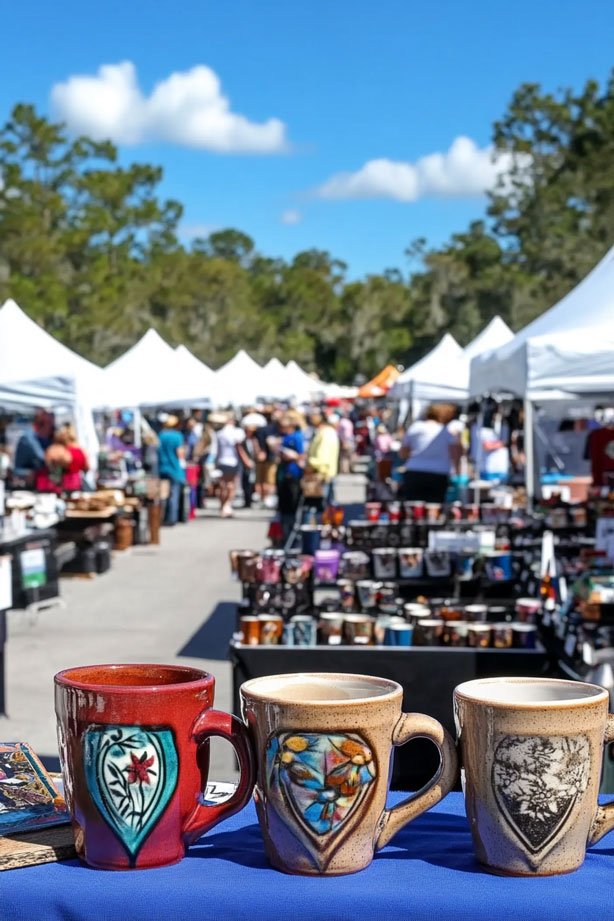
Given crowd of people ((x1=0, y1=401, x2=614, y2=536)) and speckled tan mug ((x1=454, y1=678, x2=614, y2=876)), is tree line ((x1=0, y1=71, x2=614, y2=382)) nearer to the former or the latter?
crowd of people ((x1=0, y1=401, x2=614, y2=536))

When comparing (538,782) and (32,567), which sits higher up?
(538,782)

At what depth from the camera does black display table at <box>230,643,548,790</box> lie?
509cm

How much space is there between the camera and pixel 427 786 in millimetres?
1352

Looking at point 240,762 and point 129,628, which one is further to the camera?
point 129,628

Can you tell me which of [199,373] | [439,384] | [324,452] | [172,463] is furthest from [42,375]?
[199,373]

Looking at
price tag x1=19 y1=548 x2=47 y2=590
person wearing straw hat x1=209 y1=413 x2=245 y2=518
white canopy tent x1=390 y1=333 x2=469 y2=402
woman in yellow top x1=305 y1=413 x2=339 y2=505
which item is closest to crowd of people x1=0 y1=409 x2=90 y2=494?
woman in yellow top x1=305 y1=413 x2=339 y2=505

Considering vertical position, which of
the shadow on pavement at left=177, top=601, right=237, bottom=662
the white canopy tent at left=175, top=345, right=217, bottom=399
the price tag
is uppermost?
the white canopy tent at left=175, top=345, right=217, bottom=399

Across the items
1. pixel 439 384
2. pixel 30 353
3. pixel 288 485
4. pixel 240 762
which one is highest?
pixel 30 353

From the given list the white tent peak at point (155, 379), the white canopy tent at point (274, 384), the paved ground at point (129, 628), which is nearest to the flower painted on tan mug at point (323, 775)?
the paved ground at point (129, 628)

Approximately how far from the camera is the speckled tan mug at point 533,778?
49.3 inches

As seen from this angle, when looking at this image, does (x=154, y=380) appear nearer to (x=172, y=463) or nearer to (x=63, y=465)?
(x=172, y=463)

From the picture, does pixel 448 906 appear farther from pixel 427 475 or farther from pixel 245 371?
pixel 245 371

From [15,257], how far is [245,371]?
80.6 ft

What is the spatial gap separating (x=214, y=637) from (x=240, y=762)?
29.3 feet
